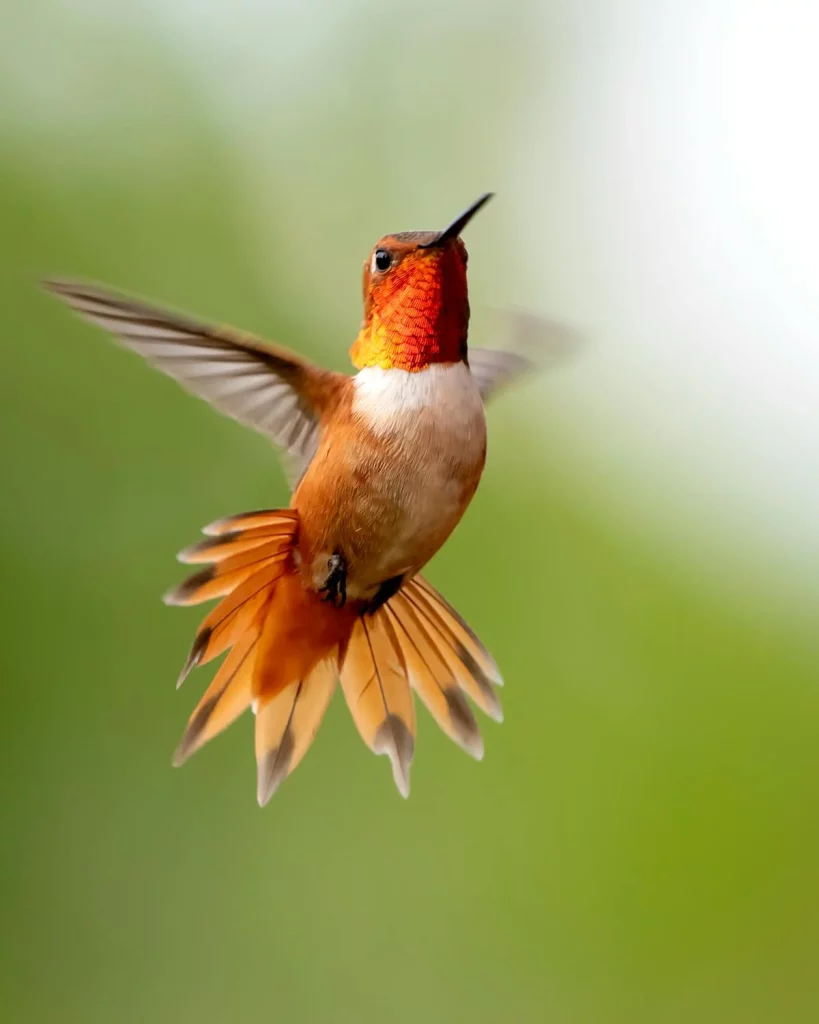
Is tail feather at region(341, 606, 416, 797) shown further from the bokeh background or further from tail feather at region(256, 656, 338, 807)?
the bokeh background

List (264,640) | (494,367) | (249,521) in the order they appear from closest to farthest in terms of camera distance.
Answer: (249,521) < (264,640) < (494,367)

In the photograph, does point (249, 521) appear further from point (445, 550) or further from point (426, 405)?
point (445, 550)

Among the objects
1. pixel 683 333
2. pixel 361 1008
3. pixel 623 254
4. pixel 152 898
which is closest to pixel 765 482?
pixel 683 333

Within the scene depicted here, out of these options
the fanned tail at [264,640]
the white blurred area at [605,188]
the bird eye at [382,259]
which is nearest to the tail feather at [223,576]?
the fanned tail at [264,640]

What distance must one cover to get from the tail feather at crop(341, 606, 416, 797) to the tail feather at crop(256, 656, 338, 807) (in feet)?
0.11

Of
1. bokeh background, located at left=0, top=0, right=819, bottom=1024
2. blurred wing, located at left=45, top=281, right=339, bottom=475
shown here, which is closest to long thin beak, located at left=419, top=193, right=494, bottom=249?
blurred wing, located at left=45, top=281, right=339, bottom=475

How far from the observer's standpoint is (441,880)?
2094 millimetres

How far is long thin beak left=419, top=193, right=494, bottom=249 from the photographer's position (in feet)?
1.83

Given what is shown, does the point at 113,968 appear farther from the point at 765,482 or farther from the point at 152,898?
the point at 765,482

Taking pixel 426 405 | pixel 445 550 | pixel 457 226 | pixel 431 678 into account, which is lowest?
pixel 445 550

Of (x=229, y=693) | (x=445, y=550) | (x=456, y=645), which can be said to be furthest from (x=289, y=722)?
(x=445, y=550)

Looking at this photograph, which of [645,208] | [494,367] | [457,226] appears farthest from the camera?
[645,208]

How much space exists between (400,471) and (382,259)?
0.15 m

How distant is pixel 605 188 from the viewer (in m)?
1.99
